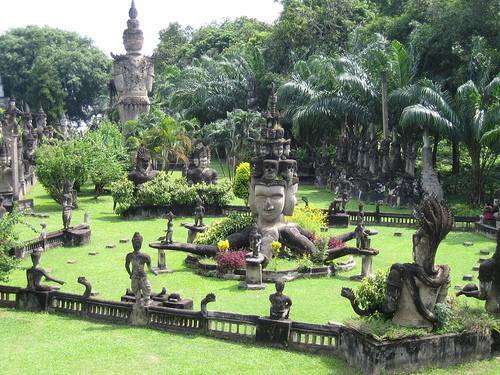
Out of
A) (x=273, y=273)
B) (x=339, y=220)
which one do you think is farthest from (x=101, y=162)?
(x=273, y=273)

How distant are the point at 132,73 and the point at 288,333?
155 feet

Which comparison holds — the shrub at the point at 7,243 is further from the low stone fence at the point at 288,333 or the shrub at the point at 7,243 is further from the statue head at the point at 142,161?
the statue head at the point at 142,161

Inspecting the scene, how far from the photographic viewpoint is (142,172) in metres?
34.1

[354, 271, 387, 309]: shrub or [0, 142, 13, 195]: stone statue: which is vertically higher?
[0, 142, 13, 195]: stone statue

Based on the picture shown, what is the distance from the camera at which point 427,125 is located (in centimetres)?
3203

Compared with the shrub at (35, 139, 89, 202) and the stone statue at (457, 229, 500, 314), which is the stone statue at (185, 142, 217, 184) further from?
the stone statue at (457, 229, 500, 314)

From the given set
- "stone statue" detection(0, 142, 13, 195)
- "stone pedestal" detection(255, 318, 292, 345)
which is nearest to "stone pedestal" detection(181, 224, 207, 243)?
"stone pedestal" detection(255, 318, 292, 345)

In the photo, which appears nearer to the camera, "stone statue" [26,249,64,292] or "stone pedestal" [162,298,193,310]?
"stone pedestal" [162,298,193,310]

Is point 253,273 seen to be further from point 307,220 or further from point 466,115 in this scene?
point 466,115

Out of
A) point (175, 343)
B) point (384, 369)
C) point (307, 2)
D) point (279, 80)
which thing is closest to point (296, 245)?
point (175, 343)

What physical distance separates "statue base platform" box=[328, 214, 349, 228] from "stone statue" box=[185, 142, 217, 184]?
25.2 feet

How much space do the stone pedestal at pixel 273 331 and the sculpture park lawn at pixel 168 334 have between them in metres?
0.23

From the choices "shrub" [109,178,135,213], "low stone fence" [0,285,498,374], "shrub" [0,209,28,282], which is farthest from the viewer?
"shrub" [109,178,135,213]

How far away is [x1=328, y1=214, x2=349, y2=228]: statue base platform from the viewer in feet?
95.9
